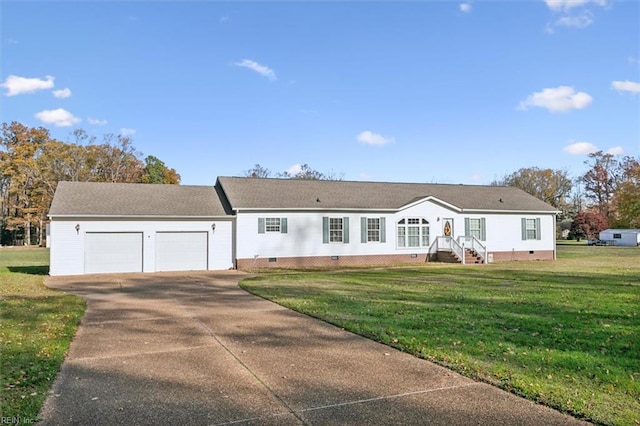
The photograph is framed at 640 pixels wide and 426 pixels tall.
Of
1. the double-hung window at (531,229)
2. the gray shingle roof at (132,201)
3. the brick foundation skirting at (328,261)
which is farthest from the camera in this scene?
the double-hung window at (531,229)

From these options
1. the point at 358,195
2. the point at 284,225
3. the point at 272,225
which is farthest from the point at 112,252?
the point at 358,195

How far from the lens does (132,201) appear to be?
2083 centimetres

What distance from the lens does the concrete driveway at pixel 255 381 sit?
13.7 feet

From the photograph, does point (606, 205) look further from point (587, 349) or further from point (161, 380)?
point (161, 380)

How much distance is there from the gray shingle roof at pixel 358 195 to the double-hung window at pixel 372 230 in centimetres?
69

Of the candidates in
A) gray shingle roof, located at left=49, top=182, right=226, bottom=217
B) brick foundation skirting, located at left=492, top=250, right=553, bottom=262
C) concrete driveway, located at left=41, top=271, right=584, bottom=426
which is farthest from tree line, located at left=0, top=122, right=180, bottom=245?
concrete driveway, located at left=41, top=271, right=584, bottom=426

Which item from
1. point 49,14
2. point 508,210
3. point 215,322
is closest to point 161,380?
point 215,322

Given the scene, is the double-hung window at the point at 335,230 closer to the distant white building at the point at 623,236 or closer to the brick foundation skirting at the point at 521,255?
the brick foundation skirting at the point at 521,255

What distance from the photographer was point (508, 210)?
26.7 metres

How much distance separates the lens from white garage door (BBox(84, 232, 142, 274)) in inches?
750

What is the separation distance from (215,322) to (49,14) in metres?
9.77

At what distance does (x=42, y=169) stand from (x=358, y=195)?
40910 mm

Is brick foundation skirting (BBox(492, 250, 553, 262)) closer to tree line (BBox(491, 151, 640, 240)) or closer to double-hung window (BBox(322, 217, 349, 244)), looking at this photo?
double-hung window (BBox(322, 217, 349, 244))

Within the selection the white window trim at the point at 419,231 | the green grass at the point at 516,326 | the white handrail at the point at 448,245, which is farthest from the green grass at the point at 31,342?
the white handrail at the point at 448,245
